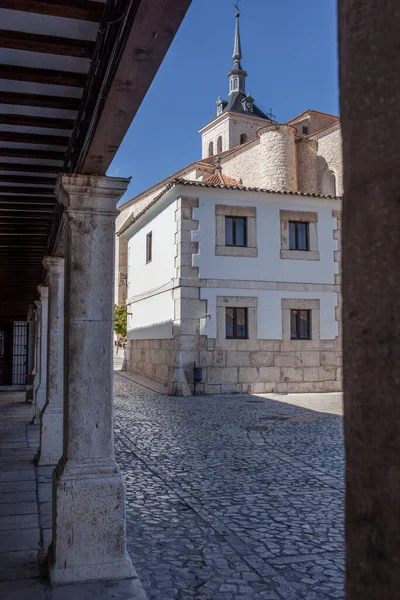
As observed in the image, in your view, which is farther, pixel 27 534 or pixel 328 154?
pixel 328 154

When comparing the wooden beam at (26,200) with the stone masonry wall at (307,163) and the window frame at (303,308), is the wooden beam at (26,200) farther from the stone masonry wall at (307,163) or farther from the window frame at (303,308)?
the stone masonry wall at (307,163)

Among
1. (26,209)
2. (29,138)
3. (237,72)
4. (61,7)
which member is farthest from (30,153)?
(237,72)

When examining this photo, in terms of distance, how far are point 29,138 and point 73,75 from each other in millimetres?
1045

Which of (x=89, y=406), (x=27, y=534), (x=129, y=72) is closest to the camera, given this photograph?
(x=129, y=72)

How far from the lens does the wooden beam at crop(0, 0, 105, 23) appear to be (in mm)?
2410

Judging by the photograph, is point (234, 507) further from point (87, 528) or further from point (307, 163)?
point (307, 163)

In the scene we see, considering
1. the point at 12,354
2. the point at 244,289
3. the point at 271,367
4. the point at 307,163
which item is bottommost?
the point at 271,367

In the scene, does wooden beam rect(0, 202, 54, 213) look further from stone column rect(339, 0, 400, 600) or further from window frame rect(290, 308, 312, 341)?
window frame rect(290, 308, 312, 341)

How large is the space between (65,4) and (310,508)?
4.00 m

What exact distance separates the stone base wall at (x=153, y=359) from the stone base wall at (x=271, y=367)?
3.53ft

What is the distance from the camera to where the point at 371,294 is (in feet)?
2.21

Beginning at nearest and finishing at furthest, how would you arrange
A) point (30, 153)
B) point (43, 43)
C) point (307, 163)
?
point (43, 43) < point (30, 153) < point (307, 163)

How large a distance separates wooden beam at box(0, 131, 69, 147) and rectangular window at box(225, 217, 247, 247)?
11206 mm

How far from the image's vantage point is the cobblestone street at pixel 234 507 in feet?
10.5
